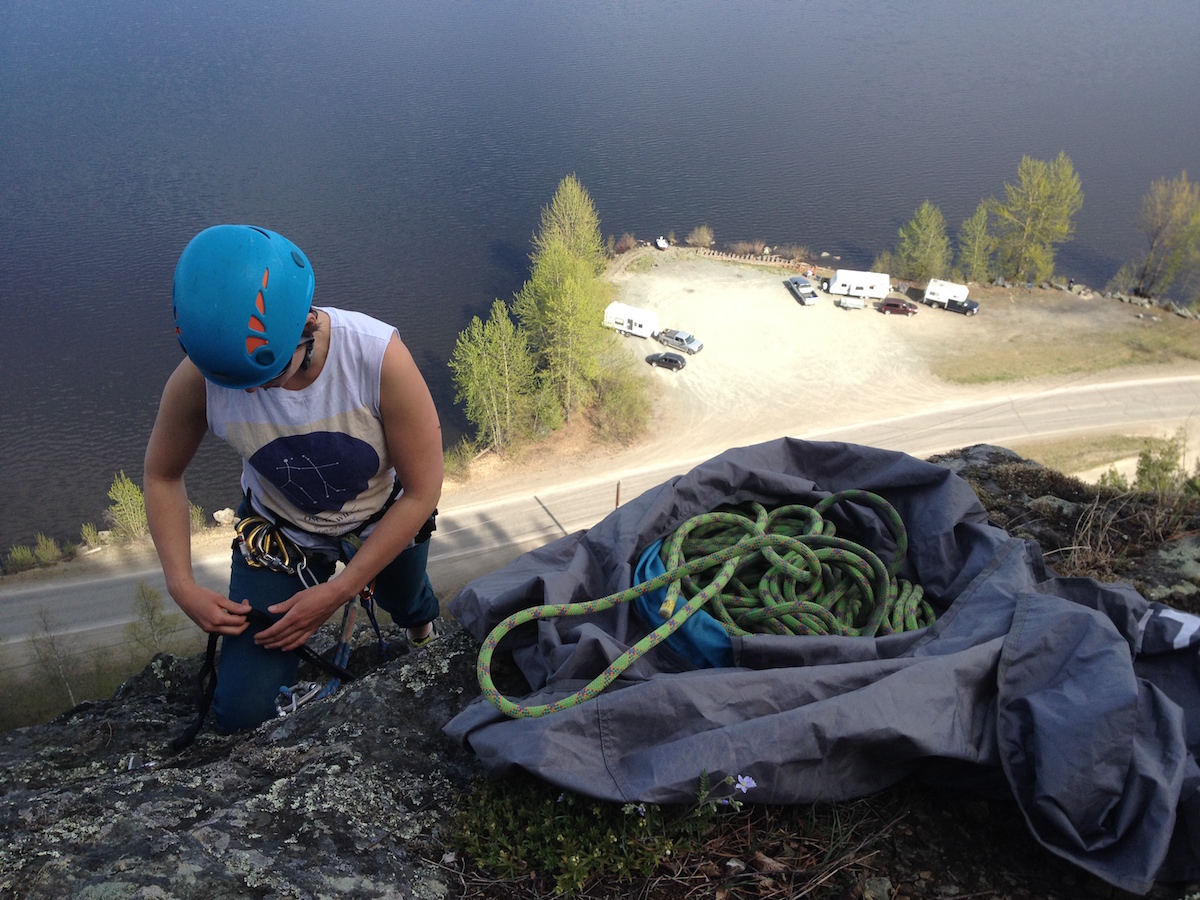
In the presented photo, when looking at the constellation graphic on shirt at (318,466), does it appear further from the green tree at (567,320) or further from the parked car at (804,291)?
the parked car at (804,291)

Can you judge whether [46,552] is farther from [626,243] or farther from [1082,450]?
[1082,450]

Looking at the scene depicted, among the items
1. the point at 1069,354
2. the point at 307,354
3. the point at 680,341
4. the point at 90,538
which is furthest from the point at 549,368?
the point at 307,354

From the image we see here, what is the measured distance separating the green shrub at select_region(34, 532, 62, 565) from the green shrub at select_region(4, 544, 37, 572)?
0.16m

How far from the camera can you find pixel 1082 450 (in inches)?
865

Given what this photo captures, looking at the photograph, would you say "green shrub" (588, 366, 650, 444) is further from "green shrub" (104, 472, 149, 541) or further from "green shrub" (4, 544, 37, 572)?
"green shrub" (4, 544, 37, 572)

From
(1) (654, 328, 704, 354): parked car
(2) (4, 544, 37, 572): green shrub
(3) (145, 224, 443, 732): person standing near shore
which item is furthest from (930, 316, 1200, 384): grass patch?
(3) (145, 224, 443, 732): person standing near shore

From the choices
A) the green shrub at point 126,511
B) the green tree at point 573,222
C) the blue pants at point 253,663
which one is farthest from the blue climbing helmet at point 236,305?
the green tree at point 573,222

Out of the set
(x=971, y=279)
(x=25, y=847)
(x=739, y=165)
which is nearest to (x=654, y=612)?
(x=25, y=847)

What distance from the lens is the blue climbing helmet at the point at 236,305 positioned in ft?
8.34

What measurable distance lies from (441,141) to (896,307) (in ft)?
69.5

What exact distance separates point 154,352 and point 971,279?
29.6 metres

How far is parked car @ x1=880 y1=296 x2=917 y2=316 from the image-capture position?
97.2 ft

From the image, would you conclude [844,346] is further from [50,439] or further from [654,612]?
[654,612]

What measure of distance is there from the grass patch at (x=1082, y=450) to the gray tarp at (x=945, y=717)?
2062cm
